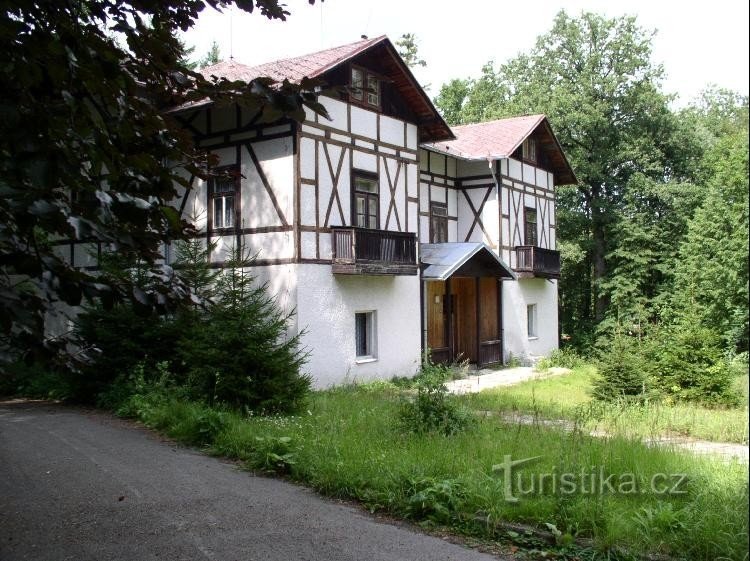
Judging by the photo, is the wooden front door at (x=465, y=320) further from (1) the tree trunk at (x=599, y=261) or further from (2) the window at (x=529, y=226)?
(1) the tree trunk at (x=599, y=261)

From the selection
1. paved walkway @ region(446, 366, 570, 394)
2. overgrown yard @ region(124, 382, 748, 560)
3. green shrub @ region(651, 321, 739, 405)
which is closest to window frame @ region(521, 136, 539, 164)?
paved walkway @ region(446, 366, 570, 394)

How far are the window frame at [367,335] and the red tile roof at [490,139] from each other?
659 cm

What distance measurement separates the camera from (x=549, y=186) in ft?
89.2

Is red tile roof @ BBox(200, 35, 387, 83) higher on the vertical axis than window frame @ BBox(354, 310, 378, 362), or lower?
higher

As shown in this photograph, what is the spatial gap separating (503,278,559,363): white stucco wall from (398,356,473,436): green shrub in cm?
1486

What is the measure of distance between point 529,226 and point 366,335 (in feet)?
34.2

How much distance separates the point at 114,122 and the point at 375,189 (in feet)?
45.2

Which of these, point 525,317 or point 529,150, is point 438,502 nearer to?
point 525,317

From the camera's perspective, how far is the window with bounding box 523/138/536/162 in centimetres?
2539

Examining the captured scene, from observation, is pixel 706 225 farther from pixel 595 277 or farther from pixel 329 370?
pixel 329 370

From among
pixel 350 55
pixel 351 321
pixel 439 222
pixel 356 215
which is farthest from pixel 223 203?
pixel 439 222

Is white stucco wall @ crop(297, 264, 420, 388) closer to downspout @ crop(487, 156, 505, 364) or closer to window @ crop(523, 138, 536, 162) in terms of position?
downspout @ crop(487, 156, 505, 364)

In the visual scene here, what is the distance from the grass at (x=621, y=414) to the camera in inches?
381

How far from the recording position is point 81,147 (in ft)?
13.4
